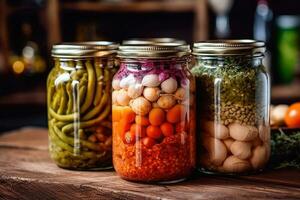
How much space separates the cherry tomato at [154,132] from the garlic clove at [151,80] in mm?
68

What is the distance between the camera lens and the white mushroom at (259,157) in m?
0.96

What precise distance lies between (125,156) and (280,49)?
1.81 meters

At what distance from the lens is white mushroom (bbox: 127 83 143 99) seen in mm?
900

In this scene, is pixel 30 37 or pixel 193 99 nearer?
pixel 193 99

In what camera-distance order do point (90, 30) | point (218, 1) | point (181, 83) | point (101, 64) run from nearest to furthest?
point (181, 83)
point (101, 64)
point (218, 1)
point (90, 30)

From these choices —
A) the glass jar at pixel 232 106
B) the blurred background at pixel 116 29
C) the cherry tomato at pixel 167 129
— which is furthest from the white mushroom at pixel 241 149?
the blurred background at pixel 116 29

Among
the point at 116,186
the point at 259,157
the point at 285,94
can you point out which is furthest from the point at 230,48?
the point at 285,94

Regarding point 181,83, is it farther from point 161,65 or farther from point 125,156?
point 125,156

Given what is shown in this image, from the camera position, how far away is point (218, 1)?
2547 millimetres

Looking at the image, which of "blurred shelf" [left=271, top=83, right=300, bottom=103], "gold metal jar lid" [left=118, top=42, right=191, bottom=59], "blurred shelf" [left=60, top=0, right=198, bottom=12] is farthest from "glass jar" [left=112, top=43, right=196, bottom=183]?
Answer: "blurred shelf" [left=60, top=0, right=198, bottom=12]

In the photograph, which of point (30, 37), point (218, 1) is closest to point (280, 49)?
point (218, 1)

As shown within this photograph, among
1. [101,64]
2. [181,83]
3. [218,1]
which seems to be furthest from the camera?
[218,1]

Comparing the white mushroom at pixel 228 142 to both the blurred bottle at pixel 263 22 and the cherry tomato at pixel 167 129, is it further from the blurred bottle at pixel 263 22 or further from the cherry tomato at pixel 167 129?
the blurred bottle at pixel 263 22

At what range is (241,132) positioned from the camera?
3.07 ft
